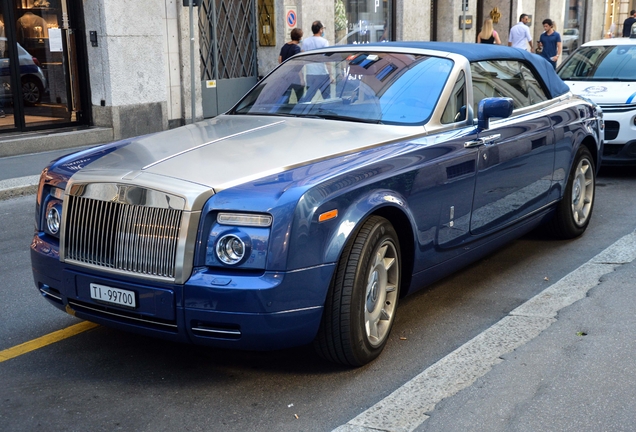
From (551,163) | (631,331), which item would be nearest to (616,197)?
(551,163)

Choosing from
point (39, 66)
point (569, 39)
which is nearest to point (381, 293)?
point (39, 66)

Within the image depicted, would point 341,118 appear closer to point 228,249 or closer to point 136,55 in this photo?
point 228,249

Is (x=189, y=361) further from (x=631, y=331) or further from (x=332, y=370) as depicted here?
(x=631, y=331)

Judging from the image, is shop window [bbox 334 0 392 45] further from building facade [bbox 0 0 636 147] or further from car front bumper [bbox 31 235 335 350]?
car front bumper [bbox 31 235 335 350]

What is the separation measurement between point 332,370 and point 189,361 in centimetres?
77

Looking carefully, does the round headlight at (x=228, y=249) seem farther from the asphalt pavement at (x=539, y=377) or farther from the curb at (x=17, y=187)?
the curb at (x=17, y=187)

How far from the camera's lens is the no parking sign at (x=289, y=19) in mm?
16703

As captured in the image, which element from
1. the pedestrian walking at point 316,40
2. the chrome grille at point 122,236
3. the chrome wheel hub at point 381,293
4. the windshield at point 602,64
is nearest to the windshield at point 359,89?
the chrome wheel hub at point 381,293

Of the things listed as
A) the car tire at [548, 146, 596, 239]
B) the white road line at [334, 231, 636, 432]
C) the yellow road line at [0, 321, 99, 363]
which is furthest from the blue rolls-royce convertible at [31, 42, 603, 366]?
the car tire at [548, 146, 596, 239]

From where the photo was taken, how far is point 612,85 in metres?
10.5

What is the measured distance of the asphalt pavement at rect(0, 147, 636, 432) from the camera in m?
3.66

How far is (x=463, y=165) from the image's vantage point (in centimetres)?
503

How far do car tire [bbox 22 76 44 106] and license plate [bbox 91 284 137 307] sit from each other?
9.51m

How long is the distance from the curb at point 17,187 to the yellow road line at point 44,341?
4.75 m
